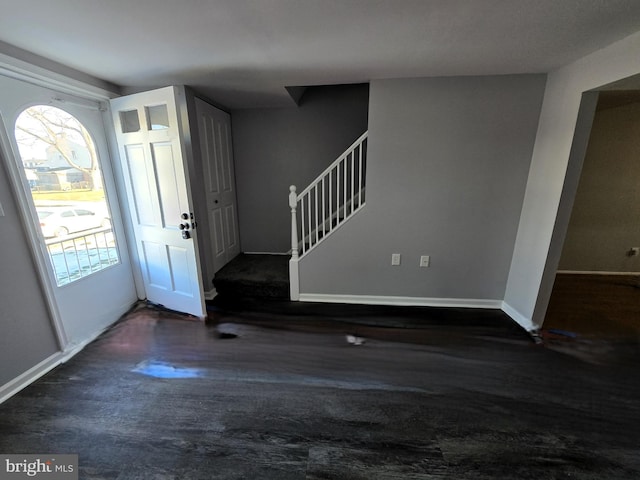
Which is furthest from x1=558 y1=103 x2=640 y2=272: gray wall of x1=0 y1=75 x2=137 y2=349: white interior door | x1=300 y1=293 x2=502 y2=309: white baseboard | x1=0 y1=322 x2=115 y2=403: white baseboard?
x1=0 y1=322 x2=115 y2=403: white baseboard

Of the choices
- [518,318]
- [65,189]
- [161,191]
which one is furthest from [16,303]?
[518,318]

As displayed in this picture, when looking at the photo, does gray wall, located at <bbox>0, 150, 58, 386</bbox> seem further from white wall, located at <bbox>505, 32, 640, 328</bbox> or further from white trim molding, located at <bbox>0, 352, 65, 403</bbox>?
white wall, located at <bbox>505, 32, 640, 328</bbox>

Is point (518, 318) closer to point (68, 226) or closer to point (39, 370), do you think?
point (39, 370)

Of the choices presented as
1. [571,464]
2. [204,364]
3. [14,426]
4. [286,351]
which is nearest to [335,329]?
[286,351]

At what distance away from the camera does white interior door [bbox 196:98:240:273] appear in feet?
9.78

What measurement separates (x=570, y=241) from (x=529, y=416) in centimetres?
308

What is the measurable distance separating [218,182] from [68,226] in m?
1.49

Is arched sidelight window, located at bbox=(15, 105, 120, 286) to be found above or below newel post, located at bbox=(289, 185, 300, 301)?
above

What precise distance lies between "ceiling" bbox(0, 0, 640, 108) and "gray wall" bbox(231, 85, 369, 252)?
1.18m

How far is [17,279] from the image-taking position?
6.01 feet

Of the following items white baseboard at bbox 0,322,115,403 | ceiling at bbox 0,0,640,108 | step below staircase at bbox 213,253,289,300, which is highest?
ceiling at bbox 0,0,640,108

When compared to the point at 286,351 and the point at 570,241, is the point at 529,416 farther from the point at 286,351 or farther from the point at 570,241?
the point at 570,241

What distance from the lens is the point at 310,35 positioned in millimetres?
1613

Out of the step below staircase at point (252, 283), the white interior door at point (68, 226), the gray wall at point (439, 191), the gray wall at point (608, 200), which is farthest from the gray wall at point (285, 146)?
the gray wall at point (608, 200)
